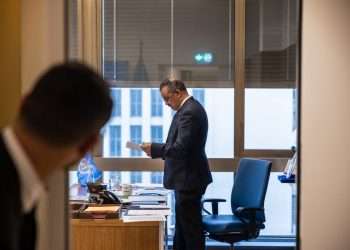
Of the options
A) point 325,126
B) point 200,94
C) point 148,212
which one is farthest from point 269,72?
point 325,126

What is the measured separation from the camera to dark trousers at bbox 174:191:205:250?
3859mm

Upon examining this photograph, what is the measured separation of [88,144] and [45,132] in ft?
0.40

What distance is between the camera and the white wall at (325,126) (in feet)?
6.13

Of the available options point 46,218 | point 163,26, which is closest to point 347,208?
point 46,218

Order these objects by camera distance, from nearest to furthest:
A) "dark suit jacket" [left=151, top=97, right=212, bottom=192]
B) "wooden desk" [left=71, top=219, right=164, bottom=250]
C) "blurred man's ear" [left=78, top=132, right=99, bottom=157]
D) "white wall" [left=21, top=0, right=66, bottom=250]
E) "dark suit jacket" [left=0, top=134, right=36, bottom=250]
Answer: "dark suit jacket" [left=0, top=134, right=36, bottom=250] → "blurred man's ear" [left=78, top=132, right=99, bottom=157] → "white wall" [left=21, top=0, right=66, bottom=250] → "wooden desk" [left=71, top=219, right=164, bottom=250] → "dark suit jacket" [left=151, top=97, right=212, bottom=192]

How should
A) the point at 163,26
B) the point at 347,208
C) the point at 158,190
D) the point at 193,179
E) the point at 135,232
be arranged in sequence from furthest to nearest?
the point at 163,26 → the point at 158,190 → the point at 193,179 → the point at 135,232 → the point at 347,208

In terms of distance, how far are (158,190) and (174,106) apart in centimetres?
71

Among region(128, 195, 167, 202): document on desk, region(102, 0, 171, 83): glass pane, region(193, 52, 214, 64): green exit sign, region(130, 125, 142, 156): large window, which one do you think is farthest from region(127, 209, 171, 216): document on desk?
region(193, 52, 214, 64): green exit sign

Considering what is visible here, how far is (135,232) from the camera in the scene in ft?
9.48

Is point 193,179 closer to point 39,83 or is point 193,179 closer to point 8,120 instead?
point 8,120

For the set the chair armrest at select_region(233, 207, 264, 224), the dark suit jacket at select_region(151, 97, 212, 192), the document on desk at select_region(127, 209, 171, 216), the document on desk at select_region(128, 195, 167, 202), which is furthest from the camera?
the chair armrest at select_region(233, 207, 264, 224)

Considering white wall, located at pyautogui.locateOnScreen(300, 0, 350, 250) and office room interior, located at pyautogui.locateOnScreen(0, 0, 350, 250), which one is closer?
white wall, located at pyautogui.locateOnScreen(300, 0, 350, 250)

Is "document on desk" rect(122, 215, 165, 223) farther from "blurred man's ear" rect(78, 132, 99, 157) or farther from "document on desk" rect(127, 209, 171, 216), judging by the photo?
"blurred man's ear" rect(78, 132, 99, 157)

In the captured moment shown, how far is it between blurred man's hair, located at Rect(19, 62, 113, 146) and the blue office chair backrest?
3.11m
